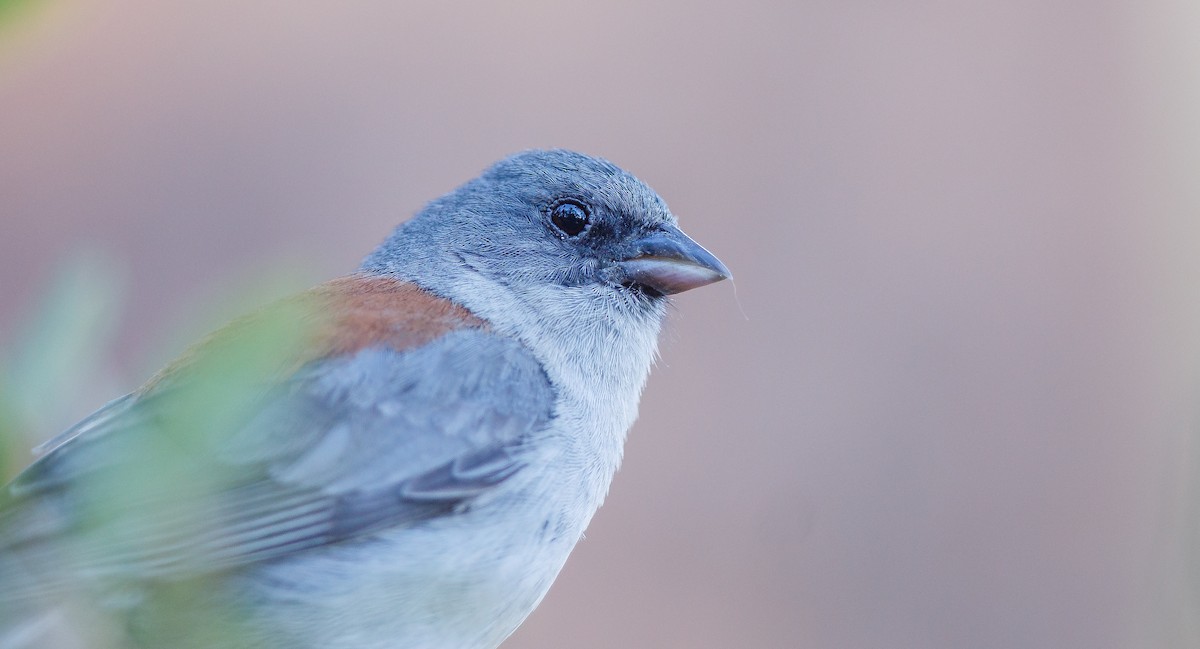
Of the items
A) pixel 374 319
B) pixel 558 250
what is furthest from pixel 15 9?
pixel 558 250

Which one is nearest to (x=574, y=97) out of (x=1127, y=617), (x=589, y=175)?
(x=589, y=175)

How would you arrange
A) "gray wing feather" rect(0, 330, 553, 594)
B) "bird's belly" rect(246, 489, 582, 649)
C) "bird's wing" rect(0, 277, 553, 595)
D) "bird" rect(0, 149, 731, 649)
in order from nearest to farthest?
"bird" rect(0, 149, 731, 649) < "bird's wing" rect(0, 277, 553, 595) < "gray wing feather" rect(0, 330, 553, 594) < "bird's belly" rect(246, 489, 582, 649)

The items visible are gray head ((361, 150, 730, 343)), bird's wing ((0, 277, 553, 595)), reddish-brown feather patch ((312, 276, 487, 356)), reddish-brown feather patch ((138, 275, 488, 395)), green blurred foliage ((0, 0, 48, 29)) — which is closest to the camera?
green blurred foliage ((0, 0, 48, 29))

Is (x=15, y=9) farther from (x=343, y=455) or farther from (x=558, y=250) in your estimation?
(x=558, y=250)

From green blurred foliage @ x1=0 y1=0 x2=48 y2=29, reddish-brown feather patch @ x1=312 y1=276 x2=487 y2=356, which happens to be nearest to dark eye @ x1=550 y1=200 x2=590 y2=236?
reddish-brown feather patch @ x1=312 y1=276 x2=487 y2=356

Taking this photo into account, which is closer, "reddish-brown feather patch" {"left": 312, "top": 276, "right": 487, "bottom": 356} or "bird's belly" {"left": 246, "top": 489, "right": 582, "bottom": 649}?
"bird's belly" {"left": 246, "top": 489, "right": 582, "bottom": 649}

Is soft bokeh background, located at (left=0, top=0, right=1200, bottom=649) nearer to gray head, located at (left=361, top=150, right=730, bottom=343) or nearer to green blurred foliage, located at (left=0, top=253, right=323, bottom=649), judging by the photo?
gray head, located at (left=361, top=150, right=730, bottom=343)

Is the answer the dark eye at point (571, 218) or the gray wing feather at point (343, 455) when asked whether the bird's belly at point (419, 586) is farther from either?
the dark eye at point (571, 218)

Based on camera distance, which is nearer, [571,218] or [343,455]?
[343,455]
